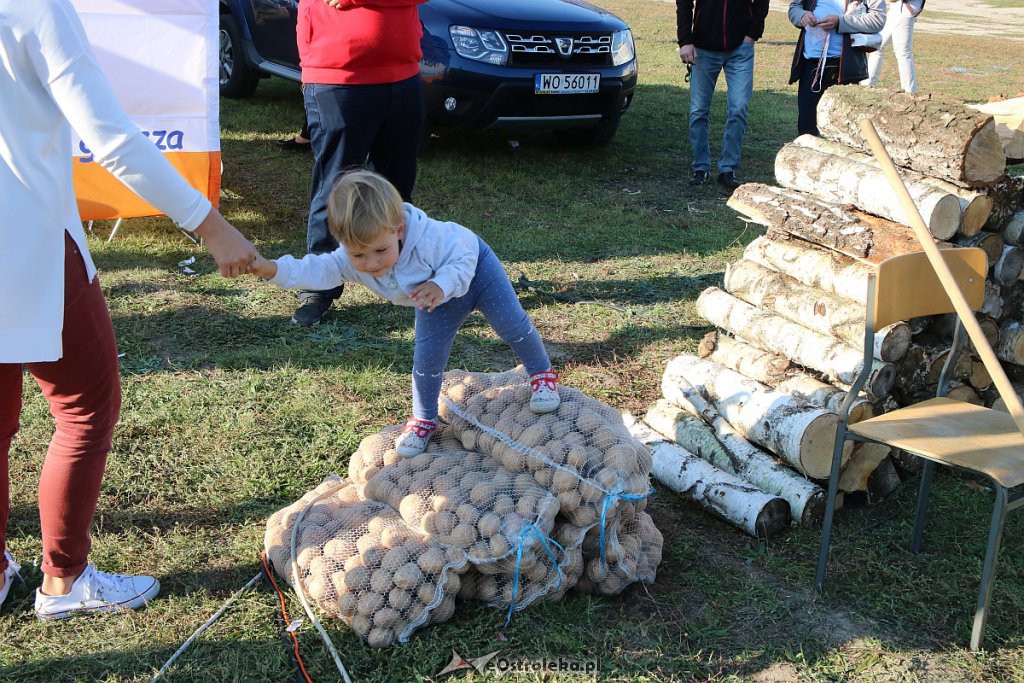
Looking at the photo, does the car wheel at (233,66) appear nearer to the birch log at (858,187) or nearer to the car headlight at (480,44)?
the car headlight at (480,44)

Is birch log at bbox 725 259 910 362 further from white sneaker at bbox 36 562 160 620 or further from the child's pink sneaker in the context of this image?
white sneaker at bbox 36 562 160 620

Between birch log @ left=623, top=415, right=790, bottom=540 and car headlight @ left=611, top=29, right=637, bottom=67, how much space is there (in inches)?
183

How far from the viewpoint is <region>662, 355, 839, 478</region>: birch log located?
358 centimetres

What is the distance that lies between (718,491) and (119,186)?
4.06 metres

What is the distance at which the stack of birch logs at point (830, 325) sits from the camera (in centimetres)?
364

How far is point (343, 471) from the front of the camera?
3758 mm

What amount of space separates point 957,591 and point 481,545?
5.48ft

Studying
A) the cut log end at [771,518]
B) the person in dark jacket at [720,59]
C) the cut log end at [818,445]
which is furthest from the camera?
the person in dark jacket at [720,59]

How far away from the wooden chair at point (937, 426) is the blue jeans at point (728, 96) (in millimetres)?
4763

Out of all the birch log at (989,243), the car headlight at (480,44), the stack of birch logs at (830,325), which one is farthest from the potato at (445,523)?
the car headlight at (480,44)

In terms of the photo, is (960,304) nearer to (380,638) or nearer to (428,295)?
(428,295)

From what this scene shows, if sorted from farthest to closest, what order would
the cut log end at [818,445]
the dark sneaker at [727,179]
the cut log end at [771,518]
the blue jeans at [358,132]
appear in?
the dark sneaker at [727,179] < the blue jeans at [358,132] < the cut log end at [818,445] < the cut log end at [771,518]

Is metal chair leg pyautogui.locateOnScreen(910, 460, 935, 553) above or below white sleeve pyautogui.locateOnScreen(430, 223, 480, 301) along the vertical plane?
below

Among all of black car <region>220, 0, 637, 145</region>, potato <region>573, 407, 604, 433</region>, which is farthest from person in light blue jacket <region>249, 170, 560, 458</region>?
black car <region>220, 0, 637, 145</region>
